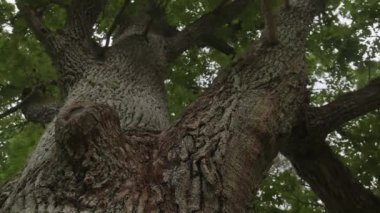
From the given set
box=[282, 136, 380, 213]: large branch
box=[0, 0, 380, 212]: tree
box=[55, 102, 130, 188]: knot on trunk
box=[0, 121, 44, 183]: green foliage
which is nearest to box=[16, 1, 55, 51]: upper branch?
box=[0, 0, 380, 212]: tree

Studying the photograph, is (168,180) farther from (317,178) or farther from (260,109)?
(317,178)

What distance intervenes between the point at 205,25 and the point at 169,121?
1875 millimetres

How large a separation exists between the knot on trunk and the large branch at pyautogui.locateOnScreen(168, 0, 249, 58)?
271cm

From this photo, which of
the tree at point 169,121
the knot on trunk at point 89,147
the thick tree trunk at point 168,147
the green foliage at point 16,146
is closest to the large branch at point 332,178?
the tree at point 169,121

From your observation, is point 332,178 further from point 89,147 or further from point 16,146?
point 16,146

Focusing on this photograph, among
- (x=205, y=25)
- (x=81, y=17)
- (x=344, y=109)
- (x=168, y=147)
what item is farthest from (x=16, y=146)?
(x=344, y=109)

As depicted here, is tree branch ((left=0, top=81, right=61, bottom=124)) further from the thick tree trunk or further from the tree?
the thick tree trunk

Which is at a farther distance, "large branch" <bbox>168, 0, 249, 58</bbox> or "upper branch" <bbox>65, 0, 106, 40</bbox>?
"large branch" <bbox>168, 0, 249, 58</bbox>

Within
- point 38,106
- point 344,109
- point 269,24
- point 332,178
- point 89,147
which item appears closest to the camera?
point 89,147

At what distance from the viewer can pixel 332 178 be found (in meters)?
3.81

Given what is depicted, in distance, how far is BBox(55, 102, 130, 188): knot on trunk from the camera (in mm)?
2195

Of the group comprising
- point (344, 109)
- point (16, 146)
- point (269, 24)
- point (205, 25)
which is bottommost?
point (16, 146)

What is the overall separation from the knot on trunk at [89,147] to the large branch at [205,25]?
271 cm

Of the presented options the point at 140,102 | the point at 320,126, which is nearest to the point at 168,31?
the point at 140,102
